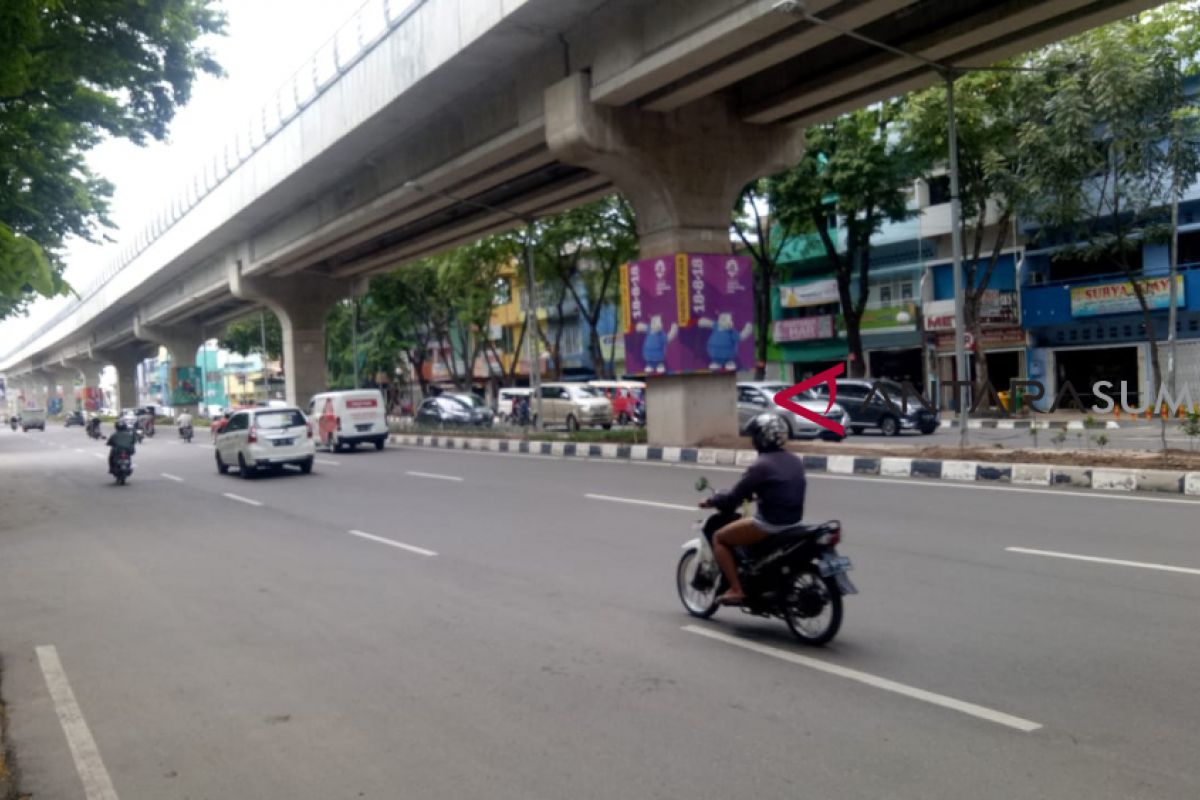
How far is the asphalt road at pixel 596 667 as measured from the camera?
4324 millimetres

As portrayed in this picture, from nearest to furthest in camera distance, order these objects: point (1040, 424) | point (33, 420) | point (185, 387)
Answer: point (1040, 424) → point (185, 387) → point (33, 420)

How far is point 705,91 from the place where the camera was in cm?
1862

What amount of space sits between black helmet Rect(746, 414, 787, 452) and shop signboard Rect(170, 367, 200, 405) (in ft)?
216

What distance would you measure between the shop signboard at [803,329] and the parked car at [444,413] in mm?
13721

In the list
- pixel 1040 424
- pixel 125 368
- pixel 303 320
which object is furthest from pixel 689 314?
pixel 125 368

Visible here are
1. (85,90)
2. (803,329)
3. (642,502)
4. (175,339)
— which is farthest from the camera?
(175,339)

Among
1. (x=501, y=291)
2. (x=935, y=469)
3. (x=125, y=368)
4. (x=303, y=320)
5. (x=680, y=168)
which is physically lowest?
(x=935, y=469)

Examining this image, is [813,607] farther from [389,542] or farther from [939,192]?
[939,192]

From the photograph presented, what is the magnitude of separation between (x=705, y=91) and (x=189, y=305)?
3879cm

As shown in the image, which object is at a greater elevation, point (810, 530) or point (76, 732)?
point (810, 530)

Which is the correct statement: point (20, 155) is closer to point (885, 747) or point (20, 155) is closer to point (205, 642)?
point (205, 642)

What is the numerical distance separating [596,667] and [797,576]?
1340mm

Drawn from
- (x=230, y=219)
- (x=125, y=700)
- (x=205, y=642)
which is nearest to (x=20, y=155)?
(x=205, y=642)

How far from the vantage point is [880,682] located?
5.40 meters
